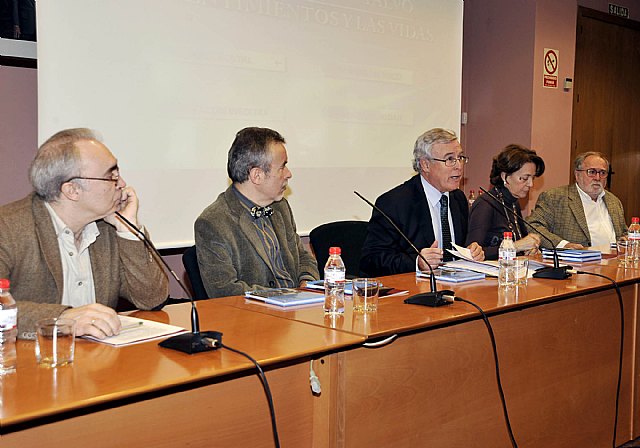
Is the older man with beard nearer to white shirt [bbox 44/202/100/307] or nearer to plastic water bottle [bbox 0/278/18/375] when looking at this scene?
white shirt [bbox 44/202/100/307]

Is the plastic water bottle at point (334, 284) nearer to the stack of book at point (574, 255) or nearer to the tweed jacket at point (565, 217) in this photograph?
the stack of book at point (574, 255)

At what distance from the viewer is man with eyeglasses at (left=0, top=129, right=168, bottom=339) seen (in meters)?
2.06

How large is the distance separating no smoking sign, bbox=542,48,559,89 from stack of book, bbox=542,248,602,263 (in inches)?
113

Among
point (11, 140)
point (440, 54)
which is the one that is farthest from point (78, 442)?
point (440, 54)

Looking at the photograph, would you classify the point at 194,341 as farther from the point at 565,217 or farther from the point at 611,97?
the point at 611,97

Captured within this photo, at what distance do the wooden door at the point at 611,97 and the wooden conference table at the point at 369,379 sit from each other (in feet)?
13.0

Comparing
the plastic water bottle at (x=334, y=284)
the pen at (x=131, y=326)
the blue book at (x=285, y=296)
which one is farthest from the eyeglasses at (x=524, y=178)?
the pen at (x=131, y=326)

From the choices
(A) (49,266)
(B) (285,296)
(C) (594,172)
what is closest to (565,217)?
(C) (594,172)

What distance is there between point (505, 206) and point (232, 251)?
1.47 meters

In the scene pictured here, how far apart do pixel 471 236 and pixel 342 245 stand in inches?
26.2

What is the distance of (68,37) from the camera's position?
11.1 ft

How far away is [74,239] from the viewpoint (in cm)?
222

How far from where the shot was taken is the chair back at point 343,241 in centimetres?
352

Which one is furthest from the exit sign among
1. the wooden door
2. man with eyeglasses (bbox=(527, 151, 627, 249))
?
man with eyeglasses (bbox=(527, 151, 627, 249))
